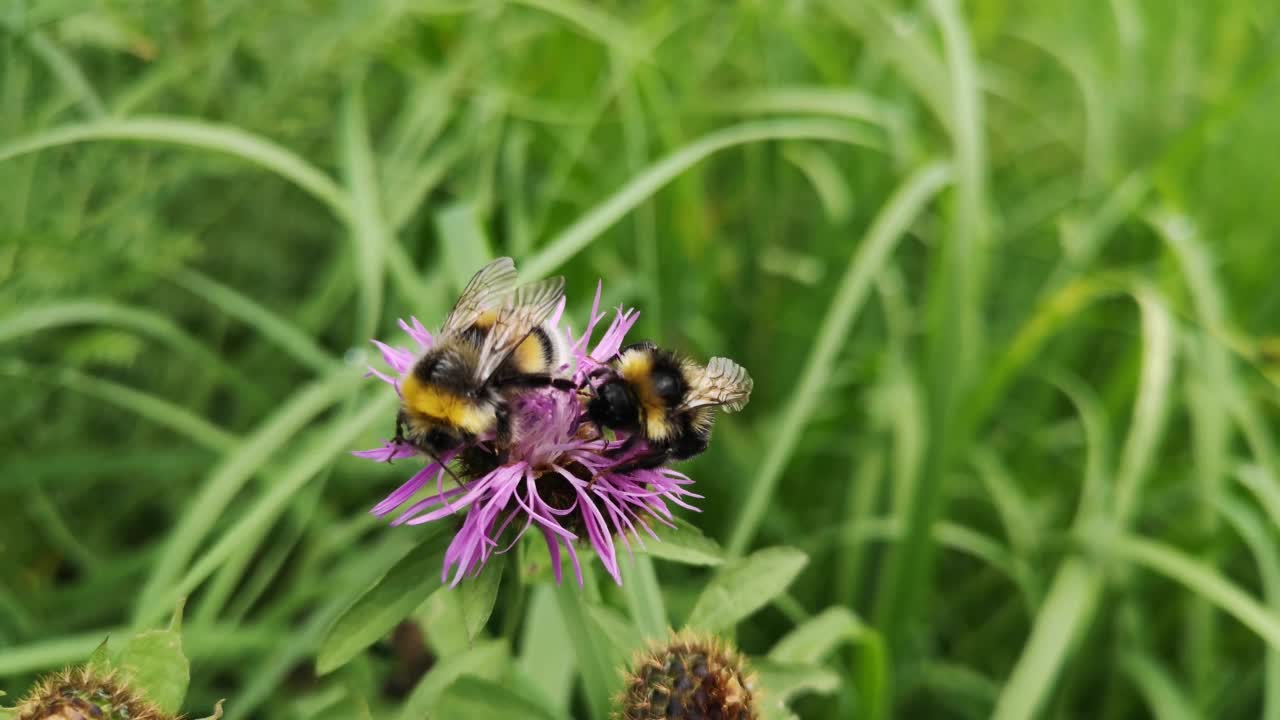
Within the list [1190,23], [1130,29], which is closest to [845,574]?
[1130,29]

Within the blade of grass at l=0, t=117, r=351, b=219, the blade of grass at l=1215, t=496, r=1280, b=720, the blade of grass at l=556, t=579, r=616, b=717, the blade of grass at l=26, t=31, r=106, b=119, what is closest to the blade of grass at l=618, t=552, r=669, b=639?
the blade of grass at l=556, t=579, r=616, b=717

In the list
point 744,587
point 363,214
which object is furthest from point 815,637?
point 363,214

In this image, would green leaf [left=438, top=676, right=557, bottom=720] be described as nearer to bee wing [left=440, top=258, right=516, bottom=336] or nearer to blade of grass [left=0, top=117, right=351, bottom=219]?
bee wing [left=440, top=258, right=516, bottom=336]

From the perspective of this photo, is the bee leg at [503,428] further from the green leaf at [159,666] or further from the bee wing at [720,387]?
the green leaf at [159,666]

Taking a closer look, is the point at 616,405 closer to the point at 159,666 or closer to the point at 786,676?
the point at 786,676

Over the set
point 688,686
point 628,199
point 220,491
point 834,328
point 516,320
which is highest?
point 628,199

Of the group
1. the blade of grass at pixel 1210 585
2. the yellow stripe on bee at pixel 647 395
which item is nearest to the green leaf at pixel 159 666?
the yellow stripe on bee at pixel 647 395

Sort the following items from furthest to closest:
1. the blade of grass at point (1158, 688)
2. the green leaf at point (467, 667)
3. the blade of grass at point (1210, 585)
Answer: the blade of grass at point (1158, 688) → the blade of grass at point (1210, 585) → the green leaf at point (467, 667)
